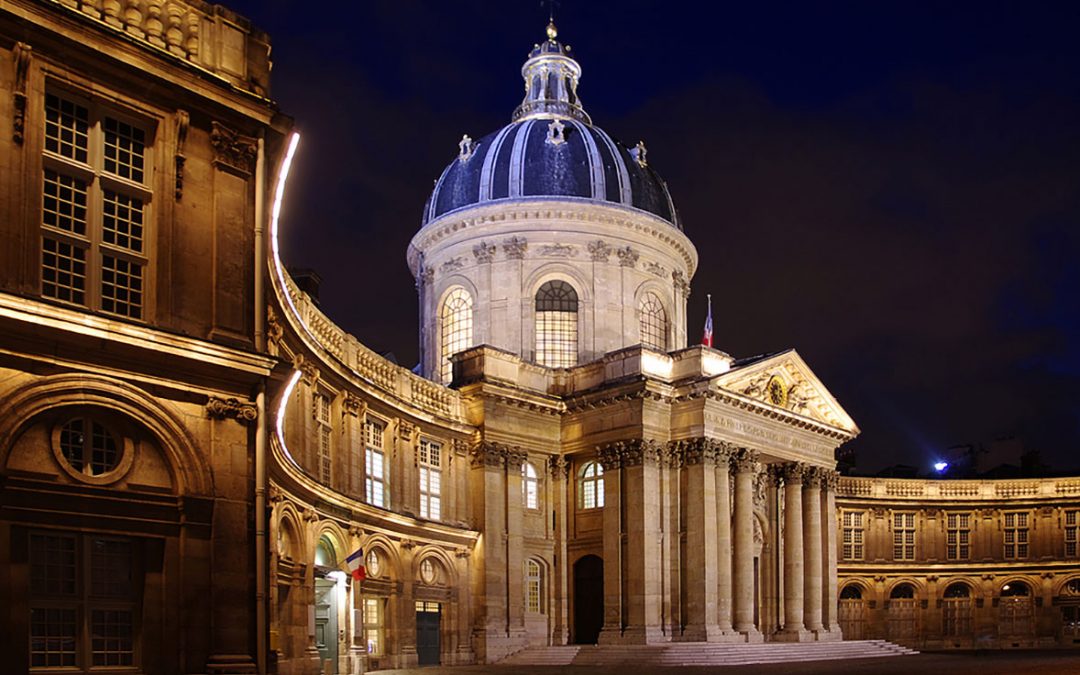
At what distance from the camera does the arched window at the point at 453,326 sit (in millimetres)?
57875

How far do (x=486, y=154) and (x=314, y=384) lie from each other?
26.2 metres

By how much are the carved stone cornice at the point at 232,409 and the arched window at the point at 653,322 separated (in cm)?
3794

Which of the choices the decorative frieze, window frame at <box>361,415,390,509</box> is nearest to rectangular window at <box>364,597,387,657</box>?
window frame at <box>361,415,390,509</box>

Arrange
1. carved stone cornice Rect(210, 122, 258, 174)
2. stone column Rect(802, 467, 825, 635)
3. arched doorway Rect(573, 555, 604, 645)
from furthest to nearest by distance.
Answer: stone column Rect(802, 467, 825, 635)
arched doorway Rect(573, 555, 604, 645)
carved stone cornice Rect(210, 122, 258, 174)

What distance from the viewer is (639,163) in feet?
201

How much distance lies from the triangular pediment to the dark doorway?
44.7ft

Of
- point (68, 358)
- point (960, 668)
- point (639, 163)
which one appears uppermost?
point (639, 163)

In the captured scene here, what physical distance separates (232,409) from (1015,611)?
201ft

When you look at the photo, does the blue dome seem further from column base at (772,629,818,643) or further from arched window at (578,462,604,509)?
column base at (772,629,818,643)

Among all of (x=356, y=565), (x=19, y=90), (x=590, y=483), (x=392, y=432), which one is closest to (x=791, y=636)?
(x=590, y=483)

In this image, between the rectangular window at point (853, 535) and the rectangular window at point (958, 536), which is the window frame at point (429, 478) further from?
the rectangular window at point (958, 536)

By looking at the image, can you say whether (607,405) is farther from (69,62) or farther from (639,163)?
(69,62)

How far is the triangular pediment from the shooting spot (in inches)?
1987

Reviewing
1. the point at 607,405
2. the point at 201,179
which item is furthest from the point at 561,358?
the point at 201,179
